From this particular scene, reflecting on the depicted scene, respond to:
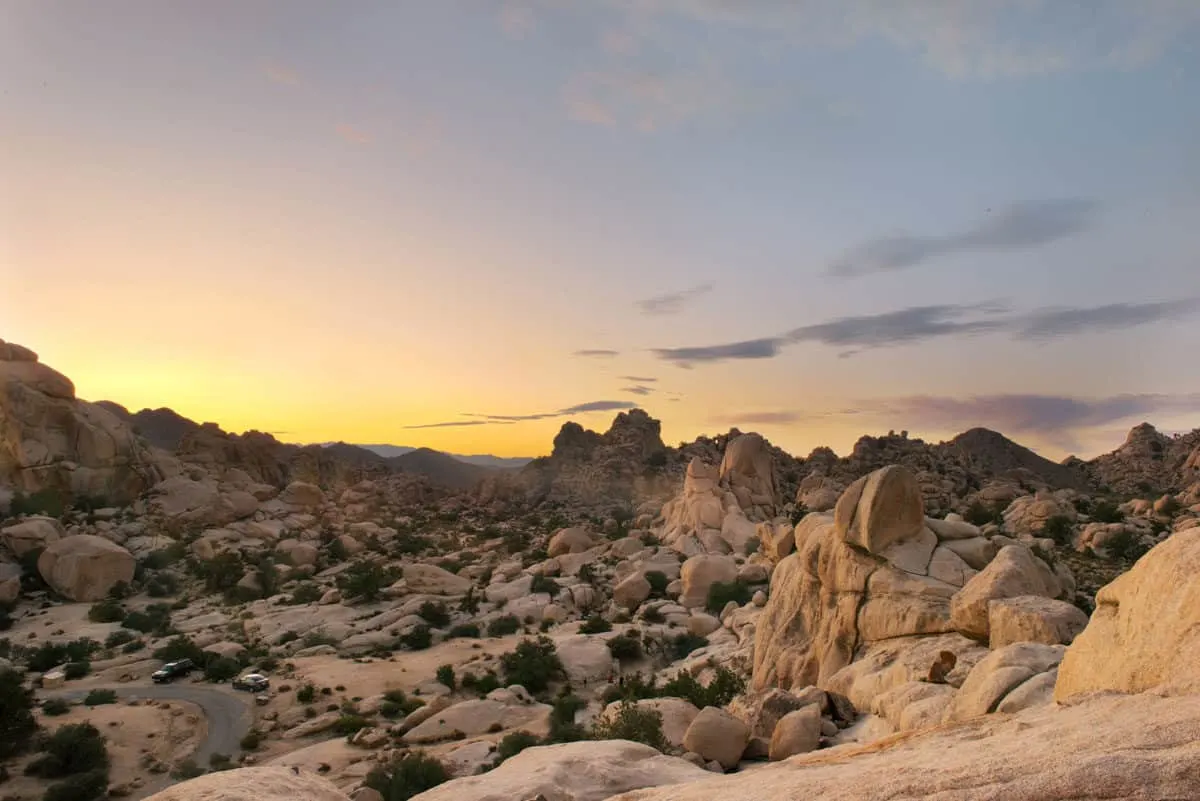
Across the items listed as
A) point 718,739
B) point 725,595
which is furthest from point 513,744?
point 725,595

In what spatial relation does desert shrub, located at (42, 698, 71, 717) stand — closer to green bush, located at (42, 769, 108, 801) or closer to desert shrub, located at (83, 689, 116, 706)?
desert shrub, located at (83, 689, 116, 706)

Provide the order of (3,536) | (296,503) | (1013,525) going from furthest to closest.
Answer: (296,503)
(3,536)
(1013,525)

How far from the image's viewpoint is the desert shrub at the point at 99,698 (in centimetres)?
2662

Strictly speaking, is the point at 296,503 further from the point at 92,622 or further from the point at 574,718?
the point at 574,718

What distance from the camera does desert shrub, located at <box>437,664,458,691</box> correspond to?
29125 millimetres

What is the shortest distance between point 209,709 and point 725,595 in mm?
24857

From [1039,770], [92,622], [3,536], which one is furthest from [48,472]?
[1039,770]

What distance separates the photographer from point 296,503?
7906 centimetres

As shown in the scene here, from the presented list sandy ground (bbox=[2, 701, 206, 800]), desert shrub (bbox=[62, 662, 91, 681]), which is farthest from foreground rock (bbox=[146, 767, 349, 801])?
desert shrub (bbox=[62, 662, 91, 681])

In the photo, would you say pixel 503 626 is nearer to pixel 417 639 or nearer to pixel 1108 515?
pixel 417 639

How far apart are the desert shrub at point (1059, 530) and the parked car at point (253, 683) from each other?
41.2 meters

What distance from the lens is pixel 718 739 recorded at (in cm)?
1292

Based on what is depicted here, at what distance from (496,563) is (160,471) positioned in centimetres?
4227

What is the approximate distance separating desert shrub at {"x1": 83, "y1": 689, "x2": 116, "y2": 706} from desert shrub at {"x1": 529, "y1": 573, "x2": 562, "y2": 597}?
22.7 metres
